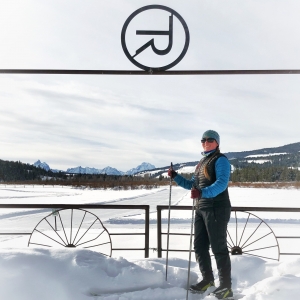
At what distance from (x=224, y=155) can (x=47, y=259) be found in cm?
166

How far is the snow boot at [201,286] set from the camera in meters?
2.68

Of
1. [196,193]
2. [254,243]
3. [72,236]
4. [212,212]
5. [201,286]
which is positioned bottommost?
[72,236]

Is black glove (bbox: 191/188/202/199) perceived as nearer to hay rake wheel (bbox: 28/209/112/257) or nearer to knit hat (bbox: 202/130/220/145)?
knit hat (bbox: 202/130/220/145)

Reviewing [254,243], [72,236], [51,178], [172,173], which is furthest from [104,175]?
[172,173]

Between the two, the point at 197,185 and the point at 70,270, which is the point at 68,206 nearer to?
the point at 70,270

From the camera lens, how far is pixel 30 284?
7.97ft

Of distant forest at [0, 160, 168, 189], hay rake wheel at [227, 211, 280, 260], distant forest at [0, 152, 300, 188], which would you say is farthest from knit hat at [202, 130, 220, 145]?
distant forest at [0, 160, 168, 189]

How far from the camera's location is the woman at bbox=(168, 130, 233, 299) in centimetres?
255

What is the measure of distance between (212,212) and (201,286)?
627 mm

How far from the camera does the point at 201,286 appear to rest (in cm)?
270

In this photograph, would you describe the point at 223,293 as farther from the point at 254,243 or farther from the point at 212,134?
the point at 254,243

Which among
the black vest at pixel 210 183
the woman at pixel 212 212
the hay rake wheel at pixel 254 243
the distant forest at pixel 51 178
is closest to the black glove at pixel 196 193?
the woman at pixel 212 212

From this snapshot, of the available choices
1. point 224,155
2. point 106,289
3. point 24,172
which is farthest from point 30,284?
point 24,172

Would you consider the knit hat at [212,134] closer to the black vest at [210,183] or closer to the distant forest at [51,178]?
the black vest at [210,183]
